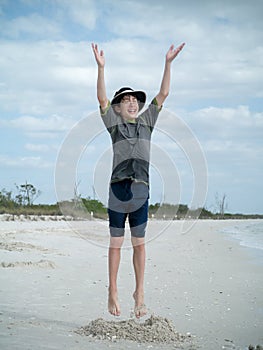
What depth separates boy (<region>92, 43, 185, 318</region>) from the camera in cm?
435

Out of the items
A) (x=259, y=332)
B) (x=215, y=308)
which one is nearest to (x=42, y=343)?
(x=259, y=332)

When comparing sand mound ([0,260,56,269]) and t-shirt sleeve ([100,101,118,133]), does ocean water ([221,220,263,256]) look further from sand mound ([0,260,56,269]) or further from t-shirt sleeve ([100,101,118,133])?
t-shirt sleeve ([100,101,118,133])

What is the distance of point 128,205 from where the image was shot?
4387 millimetres

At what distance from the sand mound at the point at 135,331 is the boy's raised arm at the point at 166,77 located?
1866 millimetres

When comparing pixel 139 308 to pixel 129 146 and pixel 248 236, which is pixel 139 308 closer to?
pixel 129 146

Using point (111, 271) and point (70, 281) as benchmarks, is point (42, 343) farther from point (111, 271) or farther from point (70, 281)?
point (70, 281)

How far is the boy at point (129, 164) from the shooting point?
435 cm

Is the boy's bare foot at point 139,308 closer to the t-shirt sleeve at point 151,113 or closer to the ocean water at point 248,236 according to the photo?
the t-shirt sleeve at point 151,113

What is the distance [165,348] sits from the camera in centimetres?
372

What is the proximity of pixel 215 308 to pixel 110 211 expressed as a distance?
1.65 meters

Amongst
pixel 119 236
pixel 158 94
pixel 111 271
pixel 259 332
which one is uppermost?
pixel 158 94

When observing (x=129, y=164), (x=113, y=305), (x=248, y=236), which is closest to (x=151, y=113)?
(x=129, y=164)


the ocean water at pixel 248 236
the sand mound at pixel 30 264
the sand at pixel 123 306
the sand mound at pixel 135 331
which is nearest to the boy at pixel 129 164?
the sand mound at pixel 135 331

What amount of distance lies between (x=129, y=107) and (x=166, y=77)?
0.42 metres
